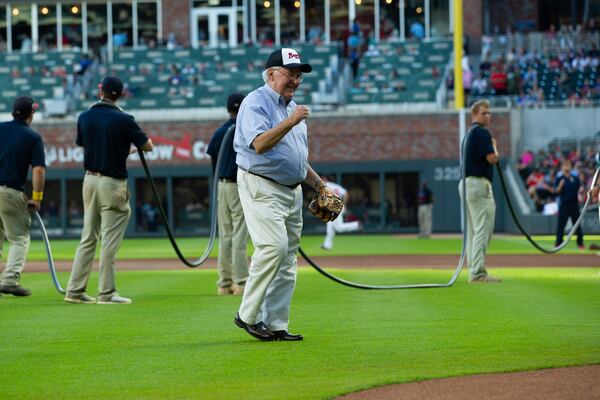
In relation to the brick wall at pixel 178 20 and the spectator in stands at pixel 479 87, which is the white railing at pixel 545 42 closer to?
the spectator in stands at pixel 479 87

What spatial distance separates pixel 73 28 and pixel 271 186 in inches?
1802

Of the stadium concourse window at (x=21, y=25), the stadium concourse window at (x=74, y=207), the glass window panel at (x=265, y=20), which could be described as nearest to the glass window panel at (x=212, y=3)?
the glass window panel at (x=265, y=20)

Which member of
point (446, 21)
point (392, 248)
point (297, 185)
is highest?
point (446, 21)

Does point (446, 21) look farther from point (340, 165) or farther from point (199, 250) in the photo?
point (199, 250)

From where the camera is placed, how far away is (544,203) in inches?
1581

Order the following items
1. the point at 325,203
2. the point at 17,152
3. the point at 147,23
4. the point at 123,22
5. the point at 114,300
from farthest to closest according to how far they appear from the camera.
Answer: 1. the point at 123,22
2. the point at 147,23
3. the point at 17,152
4. the point at 114,300
5. the point at 325,203

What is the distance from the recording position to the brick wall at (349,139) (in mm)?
44844

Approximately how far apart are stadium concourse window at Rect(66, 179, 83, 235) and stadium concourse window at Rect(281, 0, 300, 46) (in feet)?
37.9

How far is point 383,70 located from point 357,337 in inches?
1500

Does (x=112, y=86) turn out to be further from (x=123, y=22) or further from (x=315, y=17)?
(x=123, y=22)

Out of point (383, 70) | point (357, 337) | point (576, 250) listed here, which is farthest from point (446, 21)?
point (357, 337)

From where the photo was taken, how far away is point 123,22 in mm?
53938

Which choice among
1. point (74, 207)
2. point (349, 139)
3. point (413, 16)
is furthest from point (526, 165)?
point (74, 207)

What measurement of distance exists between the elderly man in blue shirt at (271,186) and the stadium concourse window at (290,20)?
43379 mm
